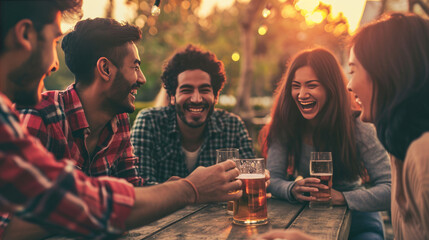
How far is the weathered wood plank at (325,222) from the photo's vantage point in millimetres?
1827

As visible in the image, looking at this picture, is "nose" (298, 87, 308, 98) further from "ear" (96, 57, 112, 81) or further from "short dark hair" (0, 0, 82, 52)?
"short dark hair" (0, 0, 82, 52)

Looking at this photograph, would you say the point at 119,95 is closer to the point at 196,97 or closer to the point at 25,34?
the point at 196,97

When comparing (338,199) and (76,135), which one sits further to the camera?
(338,199)

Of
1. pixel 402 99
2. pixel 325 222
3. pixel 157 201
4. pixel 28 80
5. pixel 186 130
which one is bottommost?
pixel 325 222

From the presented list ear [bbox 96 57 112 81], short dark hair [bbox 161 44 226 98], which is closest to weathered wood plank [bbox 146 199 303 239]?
ear [bbox 96 57 112 81]

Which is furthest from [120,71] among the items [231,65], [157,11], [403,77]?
[231,65]

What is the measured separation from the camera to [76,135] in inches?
91.3

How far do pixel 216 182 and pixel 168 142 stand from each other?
1.85 meters

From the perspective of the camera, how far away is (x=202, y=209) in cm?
233

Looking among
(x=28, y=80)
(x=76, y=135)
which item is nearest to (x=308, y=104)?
(x=76, y=135)

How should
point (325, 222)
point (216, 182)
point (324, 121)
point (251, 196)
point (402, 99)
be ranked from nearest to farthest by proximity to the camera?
point (402, 99) → point (216, 182) → point (251, 196) → point (325, 222) → point (324, 121)

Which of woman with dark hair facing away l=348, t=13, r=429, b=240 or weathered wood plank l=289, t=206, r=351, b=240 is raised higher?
woman with dark hair facing away l=348, t=13, r=429, b=240

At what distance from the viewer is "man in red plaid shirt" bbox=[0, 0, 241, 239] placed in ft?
3.42

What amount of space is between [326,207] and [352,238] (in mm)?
494
